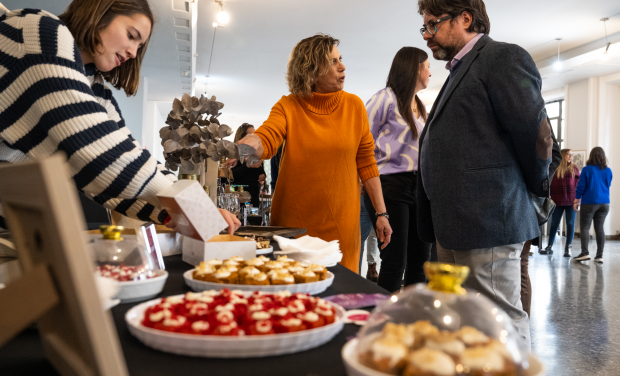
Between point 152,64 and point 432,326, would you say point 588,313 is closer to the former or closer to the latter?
point 432,326

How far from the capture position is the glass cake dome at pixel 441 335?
40 cm

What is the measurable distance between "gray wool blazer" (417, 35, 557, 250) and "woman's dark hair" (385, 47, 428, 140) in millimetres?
835

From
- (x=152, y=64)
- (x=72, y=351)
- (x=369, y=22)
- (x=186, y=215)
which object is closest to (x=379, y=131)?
(x=186, y=215)

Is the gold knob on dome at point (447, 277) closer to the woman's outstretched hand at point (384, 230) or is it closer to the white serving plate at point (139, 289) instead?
the white serving plate at point (139, 289)

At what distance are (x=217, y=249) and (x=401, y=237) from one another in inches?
50.8

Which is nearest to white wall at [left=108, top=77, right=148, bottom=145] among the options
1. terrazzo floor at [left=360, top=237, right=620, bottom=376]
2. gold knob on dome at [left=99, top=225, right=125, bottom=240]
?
terrazzo floor at [left=360, top=237, right=620, bottom=376]

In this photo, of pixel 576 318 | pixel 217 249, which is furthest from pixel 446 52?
pixel 576 318

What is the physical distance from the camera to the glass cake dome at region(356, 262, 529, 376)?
40 cm

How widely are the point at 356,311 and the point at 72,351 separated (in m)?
0.43

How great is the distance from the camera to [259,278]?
817mm

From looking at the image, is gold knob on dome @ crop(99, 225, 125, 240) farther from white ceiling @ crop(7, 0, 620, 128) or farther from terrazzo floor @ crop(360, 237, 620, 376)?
white ceiling @ crop(7, 0, 620, 128)

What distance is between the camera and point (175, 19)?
555 cm

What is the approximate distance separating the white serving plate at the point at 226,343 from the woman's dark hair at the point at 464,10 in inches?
55.5

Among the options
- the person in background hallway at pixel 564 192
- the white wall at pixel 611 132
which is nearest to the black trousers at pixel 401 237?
the person in background hallway at pixel 564 192
